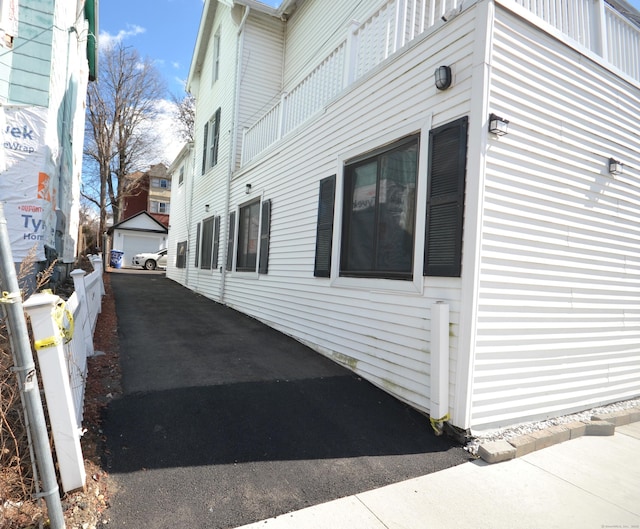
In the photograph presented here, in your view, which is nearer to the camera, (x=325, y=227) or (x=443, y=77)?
(x=443, y=77)

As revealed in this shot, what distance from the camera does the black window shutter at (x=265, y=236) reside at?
7309 mm

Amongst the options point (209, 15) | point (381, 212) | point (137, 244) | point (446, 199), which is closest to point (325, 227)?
point (381, 212)

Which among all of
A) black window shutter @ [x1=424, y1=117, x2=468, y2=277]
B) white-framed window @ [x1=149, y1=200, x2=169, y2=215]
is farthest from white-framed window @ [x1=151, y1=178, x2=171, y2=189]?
black window shutter @ [x1=424, y1=117, x2=468, y2=277]

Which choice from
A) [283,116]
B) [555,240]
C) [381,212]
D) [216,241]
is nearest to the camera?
[555,240]

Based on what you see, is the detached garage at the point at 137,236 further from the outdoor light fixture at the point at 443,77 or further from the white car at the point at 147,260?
the outdoor light fixture at the point at 443,77

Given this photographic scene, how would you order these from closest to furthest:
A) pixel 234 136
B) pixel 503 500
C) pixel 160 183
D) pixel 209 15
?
pixel 503 500
pixel 234 136
pixel 209 15
pixel 160 183

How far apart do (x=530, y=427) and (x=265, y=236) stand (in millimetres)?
5271

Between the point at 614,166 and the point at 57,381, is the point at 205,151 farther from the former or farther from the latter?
the point at 57,381

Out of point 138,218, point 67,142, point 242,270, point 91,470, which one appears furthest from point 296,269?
point 138,218

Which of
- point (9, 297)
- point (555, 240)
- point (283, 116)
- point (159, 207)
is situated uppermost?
point (159, 207)

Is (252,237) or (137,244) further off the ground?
(137,244)

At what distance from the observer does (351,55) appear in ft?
17.3

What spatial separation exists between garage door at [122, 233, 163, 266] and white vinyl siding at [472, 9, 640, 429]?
25.7 meters

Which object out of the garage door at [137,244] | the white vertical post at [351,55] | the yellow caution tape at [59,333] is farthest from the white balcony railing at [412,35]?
the garage door at [137,244]
